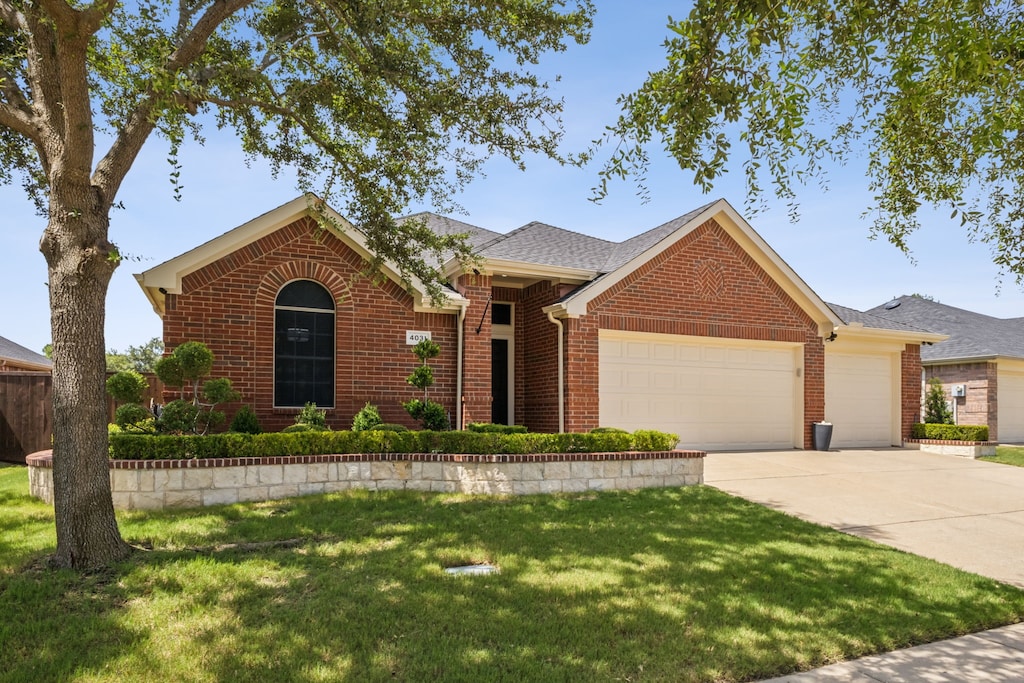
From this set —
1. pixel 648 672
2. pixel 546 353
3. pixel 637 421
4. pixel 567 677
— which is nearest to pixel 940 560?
pixel 648 672

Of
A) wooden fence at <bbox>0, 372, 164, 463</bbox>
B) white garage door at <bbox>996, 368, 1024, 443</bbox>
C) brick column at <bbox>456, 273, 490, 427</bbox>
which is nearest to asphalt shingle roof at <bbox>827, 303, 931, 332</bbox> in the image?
white garage door at <bbox>996, 368, 1024, 443</bbox>

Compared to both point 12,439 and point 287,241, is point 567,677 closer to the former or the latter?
point 287,241

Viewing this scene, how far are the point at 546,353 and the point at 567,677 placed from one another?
32.8 feet

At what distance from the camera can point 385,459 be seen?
9.48m

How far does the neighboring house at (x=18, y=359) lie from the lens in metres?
23.7

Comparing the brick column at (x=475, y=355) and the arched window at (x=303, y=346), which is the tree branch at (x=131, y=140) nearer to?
the arched window at (x=303, y=346)

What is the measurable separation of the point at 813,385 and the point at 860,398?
2153 mm

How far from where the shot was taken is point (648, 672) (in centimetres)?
405

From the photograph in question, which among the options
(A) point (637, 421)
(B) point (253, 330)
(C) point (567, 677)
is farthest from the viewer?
(A) point (637, 421)

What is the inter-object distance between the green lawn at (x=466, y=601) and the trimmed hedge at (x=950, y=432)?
34.3 ft

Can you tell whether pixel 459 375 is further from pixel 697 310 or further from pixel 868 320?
pixel 868 320

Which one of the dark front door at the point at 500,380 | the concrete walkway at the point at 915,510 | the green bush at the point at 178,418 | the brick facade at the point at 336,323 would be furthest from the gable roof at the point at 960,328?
the green bush at the point at 178,418

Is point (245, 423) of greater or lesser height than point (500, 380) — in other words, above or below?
below

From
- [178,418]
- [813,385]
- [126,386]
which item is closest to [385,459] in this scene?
[178,418]
